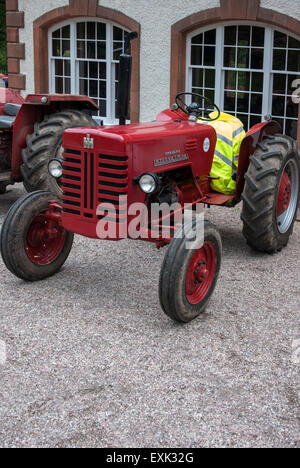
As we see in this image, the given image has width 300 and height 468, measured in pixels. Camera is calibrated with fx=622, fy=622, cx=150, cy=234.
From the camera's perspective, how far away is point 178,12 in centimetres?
967

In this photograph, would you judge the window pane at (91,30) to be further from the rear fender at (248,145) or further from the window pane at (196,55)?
the rear fender at (248,145)

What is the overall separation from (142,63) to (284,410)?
7.91 m

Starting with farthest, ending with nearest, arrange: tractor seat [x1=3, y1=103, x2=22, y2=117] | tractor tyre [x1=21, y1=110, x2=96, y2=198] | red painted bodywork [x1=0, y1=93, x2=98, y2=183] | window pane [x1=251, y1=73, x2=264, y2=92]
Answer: window pane [x1=251, y1=73, x2=264, y2=92] < tractor seat [x1=3, y1=103, x2=22, y2=117] < red painted bodywork [x1=0, y1=93, x2=98, y2=183] < tractor tyre [x1=21, y1=110, x2=96, y2=198]

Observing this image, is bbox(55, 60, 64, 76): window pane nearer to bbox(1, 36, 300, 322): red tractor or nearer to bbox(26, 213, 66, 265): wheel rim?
bbox(1, 36, 300, 322): red tractor

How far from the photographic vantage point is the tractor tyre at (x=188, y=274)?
4.20m

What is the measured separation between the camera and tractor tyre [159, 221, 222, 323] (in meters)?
4.20

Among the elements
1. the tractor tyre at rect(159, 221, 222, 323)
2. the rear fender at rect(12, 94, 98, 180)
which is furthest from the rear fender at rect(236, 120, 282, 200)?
the rear fender at rect(12, 94, 98, 180)

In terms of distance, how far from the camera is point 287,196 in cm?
622

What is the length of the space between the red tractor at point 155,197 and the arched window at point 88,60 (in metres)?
5.42

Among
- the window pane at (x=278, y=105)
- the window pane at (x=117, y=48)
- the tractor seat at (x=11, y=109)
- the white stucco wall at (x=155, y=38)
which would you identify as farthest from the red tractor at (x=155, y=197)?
the window pane at (x=117, y=48)

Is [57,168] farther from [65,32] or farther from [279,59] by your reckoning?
[65,32]

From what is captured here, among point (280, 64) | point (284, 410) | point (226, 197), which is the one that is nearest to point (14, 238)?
point (226, 197)

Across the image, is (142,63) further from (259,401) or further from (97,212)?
(259,401)

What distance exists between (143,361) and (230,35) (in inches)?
268
